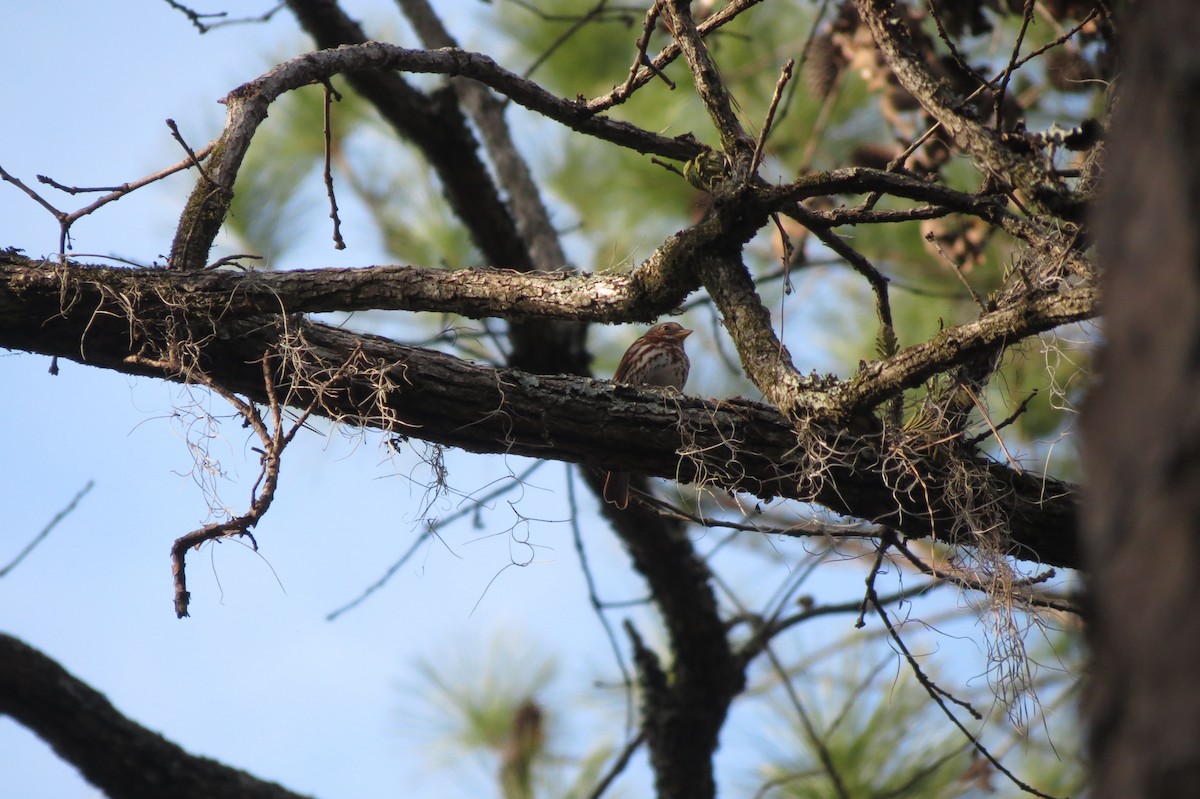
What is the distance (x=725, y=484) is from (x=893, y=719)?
280cm

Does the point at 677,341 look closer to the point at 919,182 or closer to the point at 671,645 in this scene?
the point at 671,645

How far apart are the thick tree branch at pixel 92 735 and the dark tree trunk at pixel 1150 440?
9.03ft

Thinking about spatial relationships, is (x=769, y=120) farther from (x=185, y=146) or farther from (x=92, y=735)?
(x=92, y=735)

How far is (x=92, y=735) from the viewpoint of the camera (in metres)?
2.79

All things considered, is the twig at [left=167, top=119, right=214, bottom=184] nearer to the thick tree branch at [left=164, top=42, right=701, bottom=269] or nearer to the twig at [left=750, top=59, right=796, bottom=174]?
the thick tree branch at [left=164, top=42, right=701, bottom=269]

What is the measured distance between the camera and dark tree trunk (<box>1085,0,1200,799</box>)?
2.05 ft

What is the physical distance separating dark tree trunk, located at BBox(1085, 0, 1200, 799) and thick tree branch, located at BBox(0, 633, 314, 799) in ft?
9.03

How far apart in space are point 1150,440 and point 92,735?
112 inches

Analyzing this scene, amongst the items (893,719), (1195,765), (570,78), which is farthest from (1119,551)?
(570,78)

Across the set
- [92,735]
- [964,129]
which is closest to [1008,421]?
[964,129]

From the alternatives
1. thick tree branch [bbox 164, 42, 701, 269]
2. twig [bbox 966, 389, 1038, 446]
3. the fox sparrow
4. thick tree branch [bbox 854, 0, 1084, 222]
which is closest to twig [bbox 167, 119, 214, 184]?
thick tree branch [bbox 164, 42, 701, 269]

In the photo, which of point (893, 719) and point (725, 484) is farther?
point (893, 719)

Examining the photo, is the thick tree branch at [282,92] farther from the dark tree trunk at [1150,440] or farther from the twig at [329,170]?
the dark tree trunk at [1150,440]

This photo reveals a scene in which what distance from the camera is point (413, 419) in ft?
7.52
